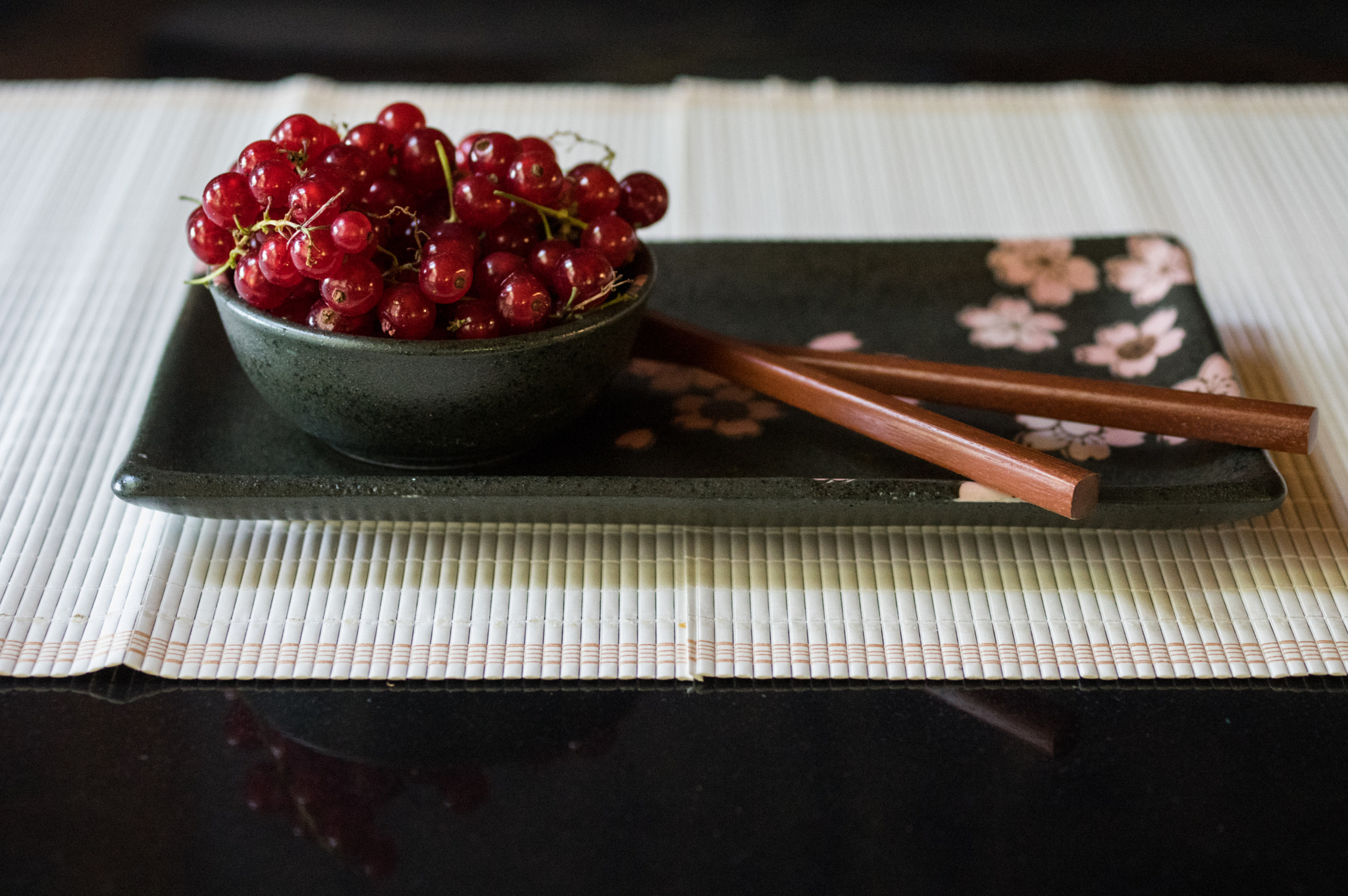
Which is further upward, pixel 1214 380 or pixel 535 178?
pixel 535 178

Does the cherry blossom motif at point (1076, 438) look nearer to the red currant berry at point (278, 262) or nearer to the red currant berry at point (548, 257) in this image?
the red currant berry at point (548, 257)

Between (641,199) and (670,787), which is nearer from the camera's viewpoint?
(670,787)

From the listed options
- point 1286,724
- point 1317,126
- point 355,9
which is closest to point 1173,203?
point 1317,126

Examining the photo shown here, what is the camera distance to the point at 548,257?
1.86 feet

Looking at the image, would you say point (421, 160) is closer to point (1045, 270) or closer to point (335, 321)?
point (335, 321)

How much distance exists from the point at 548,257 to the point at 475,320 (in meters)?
0.05

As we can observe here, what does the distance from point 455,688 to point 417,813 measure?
0.22 feet

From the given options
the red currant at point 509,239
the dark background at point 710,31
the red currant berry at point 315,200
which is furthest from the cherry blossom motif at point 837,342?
the dark background at point 710,31

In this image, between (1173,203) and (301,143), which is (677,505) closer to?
(301,143)

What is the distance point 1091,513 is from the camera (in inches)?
22.1

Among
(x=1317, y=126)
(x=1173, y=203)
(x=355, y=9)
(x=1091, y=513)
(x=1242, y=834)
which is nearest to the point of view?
(x=1242, y=834)

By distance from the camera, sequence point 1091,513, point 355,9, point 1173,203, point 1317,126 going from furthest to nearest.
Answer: point 355,9 → point 1317,126 → point 1173,203 → point 1091,513

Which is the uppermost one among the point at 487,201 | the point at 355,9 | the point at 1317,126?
the point at 487,201

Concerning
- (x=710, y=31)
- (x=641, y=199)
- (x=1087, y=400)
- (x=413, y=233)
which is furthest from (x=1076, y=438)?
(x=710, y=31)
